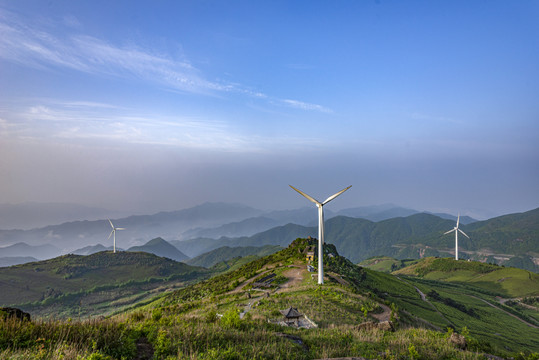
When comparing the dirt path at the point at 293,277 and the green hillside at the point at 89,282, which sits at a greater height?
the dirt path at the point at 293,277

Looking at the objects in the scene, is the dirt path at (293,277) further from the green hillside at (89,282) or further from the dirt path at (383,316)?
the green hillside at (89,282)

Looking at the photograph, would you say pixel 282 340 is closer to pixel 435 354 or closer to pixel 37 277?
pixel 435 354

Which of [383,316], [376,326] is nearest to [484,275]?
[383,316]

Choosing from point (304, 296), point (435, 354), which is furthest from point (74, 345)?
point (304, 296)

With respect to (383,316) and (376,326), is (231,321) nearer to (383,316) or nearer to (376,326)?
(376,326)

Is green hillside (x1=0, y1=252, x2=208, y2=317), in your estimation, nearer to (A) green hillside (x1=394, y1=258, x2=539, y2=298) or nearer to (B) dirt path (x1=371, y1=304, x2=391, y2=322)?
(B) dirt path (x1=371, y1=304, x2=391, y2=322)

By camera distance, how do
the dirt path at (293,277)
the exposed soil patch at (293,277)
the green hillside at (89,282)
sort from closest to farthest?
the dirt path at (293,277) → the exposed soil patch at (293,277) → the green hillside at (89,282)

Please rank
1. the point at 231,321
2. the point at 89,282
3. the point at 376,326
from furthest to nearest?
the point at 89,282 < the point at 376,326 < the point at 231,321

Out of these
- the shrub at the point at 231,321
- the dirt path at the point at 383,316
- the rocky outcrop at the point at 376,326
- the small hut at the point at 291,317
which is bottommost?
the dirt path at the point at 383,316

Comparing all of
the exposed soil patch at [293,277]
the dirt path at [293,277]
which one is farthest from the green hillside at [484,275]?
the exposed soil patch at [293,277]
